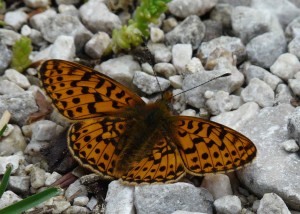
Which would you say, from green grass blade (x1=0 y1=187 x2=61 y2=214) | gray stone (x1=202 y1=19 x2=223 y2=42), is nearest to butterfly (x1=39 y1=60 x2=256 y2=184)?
green grass blade (x1=0 y1=187 x2=61 y2=214)

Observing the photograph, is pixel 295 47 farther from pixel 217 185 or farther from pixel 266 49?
pixel 217 185

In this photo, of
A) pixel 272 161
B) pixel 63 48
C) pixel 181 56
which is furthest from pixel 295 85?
pixel 63 48

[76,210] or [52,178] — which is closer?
[76,210]

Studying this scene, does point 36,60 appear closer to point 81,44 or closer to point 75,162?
point 81,44

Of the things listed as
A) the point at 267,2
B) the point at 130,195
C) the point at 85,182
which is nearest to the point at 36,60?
the point at 85,182

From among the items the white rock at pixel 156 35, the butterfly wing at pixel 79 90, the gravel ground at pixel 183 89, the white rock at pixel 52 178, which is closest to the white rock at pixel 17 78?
the gravel ground at pixel 183 89

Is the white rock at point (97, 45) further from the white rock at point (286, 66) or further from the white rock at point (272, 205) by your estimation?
the white rock at point (272, 205)

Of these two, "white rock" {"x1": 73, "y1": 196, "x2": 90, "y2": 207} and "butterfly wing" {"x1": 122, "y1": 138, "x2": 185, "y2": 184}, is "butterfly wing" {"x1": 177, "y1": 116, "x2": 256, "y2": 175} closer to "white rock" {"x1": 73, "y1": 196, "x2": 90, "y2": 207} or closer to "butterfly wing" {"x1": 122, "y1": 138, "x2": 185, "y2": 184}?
"butterfly wing" {"x1": 122, "y1": 138, "x2": 185, "y2": 184}
